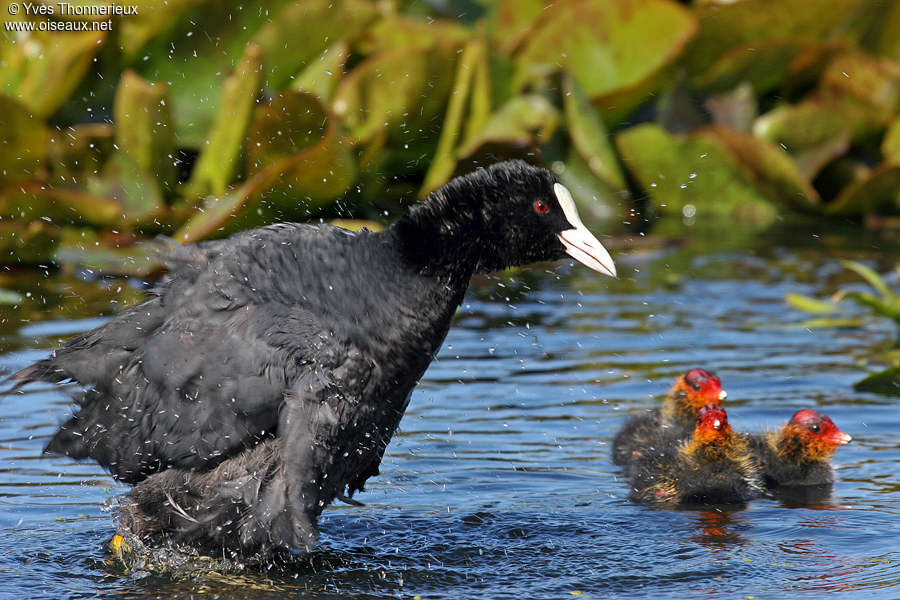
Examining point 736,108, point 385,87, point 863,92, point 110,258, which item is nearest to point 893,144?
point 863,92

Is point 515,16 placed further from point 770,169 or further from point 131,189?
point 131,189

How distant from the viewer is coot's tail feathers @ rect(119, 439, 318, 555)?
391 cm

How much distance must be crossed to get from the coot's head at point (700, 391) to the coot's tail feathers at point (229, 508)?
2.02m

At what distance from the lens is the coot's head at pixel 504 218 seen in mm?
4234

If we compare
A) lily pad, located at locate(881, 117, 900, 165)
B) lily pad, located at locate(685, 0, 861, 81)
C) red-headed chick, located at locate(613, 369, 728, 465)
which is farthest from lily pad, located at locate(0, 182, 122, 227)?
lily pad, located at locate(881, 117, 900, 165)

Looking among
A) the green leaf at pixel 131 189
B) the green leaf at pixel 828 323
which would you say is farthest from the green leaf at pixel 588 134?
the green leaf at pixel 131 189

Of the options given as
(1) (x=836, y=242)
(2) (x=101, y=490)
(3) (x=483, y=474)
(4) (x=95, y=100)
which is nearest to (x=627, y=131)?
(1) (x=836, y=242)

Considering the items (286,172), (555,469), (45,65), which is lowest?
(555,469)

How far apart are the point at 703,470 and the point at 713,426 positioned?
0.63 ft

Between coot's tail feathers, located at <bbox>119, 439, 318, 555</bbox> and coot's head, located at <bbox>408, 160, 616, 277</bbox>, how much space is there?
875mm

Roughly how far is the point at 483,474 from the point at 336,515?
2.11 ft

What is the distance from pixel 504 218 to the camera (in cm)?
425

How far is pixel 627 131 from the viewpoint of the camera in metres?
9.48

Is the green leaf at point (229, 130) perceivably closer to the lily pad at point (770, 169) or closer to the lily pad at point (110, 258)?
the lily pad at point (110, 258)
